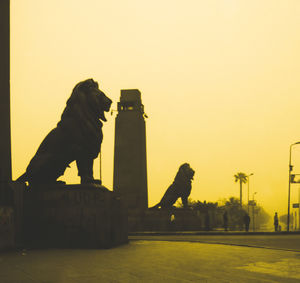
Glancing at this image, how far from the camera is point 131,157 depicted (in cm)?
3281

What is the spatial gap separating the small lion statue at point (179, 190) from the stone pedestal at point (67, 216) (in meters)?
20.5

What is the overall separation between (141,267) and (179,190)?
24.5 metres

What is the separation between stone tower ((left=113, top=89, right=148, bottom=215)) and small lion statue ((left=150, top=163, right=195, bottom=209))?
1.67 metres

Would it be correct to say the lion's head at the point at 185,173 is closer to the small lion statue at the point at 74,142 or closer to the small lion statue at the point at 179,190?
the small lion statue at the point at 179,190

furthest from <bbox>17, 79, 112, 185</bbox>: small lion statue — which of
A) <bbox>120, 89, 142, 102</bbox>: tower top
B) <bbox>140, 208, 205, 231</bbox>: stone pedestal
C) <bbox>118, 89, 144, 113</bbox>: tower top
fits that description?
<bbox>120, 89, 142, 102</bbox>: tower top

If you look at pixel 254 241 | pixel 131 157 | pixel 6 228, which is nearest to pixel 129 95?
pixel 131 157

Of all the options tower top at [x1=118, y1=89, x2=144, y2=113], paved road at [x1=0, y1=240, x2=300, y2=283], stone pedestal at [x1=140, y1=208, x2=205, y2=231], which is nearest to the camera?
paved road at [x1=0, y1=240, x2=300, y2=283]

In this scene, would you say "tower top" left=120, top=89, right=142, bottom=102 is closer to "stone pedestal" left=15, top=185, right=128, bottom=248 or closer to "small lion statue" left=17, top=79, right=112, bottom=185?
"small lion statue" left=17, top=79, right=112, bottom=185

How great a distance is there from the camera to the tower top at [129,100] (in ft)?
110

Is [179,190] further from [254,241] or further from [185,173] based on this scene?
[254,241]

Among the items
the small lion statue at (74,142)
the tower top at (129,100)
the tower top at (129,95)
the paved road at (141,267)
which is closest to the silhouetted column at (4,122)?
the small lion statue at (74,142)

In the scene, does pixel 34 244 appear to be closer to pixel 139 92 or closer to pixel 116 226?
pixel 116 226

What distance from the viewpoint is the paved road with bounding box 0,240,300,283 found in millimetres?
6320

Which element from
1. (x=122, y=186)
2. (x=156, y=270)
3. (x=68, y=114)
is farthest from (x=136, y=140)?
(x=156, y=270)
